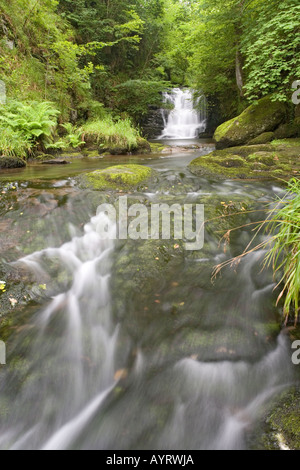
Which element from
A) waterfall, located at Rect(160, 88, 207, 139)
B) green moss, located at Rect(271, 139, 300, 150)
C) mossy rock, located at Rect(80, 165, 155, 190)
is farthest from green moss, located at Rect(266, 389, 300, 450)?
waterfall, located at Rect(160, 88, 207, 139)

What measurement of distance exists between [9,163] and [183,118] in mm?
11593

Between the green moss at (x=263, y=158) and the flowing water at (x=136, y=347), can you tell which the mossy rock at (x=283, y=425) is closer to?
the flowing water at (x=136, y=347)

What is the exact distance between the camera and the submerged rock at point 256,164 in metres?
5.36

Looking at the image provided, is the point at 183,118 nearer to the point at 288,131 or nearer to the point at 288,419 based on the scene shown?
the point at 288,131

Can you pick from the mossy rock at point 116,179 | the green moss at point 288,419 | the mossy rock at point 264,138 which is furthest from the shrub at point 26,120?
the green moss at point 288,419

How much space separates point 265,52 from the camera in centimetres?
659

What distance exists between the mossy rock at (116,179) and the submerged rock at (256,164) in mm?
1390

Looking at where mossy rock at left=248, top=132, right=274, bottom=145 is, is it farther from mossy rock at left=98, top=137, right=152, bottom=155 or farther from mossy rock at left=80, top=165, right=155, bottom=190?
mossy rock at left=80, top=165, right=155, bottom=190

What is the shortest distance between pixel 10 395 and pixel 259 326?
1.84 m

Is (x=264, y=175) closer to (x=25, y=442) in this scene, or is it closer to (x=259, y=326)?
(x=259, y=326)

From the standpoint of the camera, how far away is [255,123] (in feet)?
26.9

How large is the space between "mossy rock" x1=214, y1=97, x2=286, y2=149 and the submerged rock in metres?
1.51

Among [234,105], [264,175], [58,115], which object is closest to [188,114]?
[234,105]
